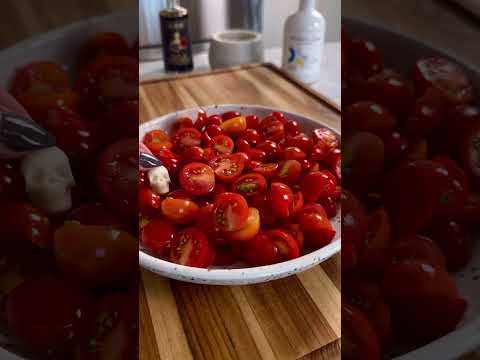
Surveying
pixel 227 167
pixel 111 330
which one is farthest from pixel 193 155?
pixel 111 330

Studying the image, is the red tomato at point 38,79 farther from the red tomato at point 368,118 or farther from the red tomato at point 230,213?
the red tomato at point 230,213

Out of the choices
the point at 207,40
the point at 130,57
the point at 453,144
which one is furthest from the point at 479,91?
the point at 207,40

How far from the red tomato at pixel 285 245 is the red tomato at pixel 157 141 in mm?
221

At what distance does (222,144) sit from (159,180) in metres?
0.13

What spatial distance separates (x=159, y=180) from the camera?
54cm

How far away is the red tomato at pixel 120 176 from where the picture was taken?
22cm

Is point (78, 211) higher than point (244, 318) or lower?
higher

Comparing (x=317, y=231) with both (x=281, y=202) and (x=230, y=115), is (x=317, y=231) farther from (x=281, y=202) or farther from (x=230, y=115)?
(x=230, y=115)

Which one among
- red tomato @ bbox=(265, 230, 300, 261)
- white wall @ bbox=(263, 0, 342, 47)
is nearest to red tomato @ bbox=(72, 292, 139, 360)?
red tomato @ bbox=(265, 230, 300, 261)

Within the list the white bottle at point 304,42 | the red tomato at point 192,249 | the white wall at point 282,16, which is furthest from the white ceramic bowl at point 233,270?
the white wall at point 282,16

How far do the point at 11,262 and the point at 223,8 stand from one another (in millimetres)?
1192

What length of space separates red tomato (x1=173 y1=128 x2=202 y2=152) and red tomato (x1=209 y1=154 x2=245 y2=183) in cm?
5

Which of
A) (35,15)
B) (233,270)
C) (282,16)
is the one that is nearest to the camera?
(35,15)

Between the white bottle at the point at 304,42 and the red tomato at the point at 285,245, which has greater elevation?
the white bottle at the point at 304,42
